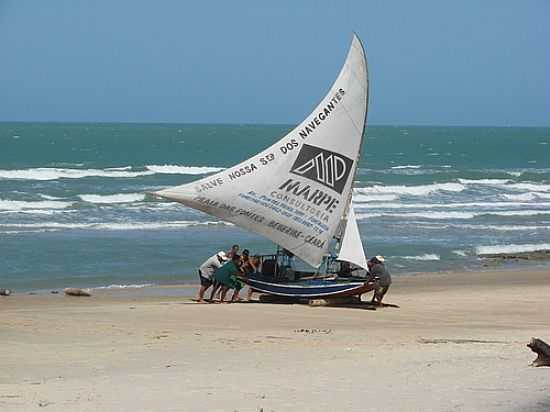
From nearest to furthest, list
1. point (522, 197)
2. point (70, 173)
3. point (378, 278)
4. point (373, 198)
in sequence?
1. point (378, 278)
2. point (373, 198)
3. point (522, 197)
4. point (70, 173)

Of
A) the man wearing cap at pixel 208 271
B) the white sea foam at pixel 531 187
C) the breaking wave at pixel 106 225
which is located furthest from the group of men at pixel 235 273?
the white sea foam at pixel 531 187

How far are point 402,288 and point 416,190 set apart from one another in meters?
29.0

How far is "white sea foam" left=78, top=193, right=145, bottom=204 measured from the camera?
39.8 m

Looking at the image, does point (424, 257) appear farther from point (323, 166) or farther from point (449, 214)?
point (449, 214)

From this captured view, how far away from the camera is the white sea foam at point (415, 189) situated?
4753cm

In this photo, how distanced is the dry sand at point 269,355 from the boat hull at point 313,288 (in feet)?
1.23

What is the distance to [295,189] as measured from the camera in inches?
690

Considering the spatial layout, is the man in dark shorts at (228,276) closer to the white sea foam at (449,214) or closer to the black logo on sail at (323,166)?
the black logo on sail at (323,166)

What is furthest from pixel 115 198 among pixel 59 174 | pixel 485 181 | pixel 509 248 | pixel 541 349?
pixel 541 349

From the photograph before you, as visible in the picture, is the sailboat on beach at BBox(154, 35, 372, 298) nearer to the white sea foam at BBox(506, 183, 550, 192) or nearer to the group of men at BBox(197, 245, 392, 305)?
the group of men at BBox(197, 245, 392, 305)

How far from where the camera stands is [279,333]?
13812mm

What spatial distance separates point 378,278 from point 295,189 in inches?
73.6

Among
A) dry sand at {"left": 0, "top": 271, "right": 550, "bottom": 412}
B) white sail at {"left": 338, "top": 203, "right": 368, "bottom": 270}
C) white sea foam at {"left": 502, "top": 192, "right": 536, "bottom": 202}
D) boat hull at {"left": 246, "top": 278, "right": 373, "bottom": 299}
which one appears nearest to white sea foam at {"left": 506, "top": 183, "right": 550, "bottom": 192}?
Answer: white sea foam at {"left": 502, "top": 192, "right": 536, "bottom": 202}

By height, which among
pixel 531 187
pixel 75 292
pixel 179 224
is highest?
pixel 531 187
